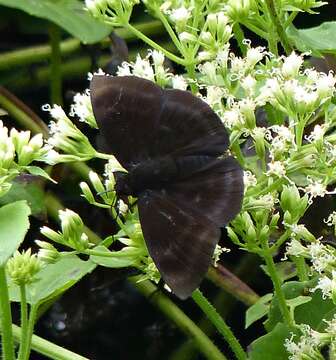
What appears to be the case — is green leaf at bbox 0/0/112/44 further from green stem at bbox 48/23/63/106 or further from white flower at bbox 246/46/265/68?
white flower at bbox 246/46/265/68

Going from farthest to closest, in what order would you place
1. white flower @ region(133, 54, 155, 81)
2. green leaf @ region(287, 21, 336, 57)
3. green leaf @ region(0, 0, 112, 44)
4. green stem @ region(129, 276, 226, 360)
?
green leaf @ region(0, 0, 112, 44) → green stem @ region(129, 276, 226, 360) → green leaf @ region(287, 21, 336, 57) → white flower @ region(133, 54, 155, 81)

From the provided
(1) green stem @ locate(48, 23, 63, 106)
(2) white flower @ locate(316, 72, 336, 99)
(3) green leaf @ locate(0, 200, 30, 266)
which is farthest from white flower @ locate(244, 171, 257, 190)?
(1) green stem @ locate(48, 23, 63, 106)

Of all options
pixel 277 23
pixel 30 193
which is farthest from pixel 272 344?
pixel 30 193

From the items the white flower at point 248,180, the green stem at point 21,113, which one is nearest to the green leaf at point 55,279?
the white flower at point 248,180

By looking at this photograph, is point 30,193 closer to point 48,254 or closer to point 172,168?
point 48,254

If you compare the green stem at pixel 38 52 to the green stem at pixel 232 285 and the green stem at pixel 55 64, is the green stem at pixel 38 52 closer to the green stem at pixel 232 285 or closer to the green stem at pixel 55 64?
the green stem at pixel 55 64

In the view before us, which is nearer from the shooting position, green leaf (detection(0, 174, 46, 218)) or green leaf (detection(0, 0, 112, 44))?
green leaf (detection(0, 174, 46, 218))
